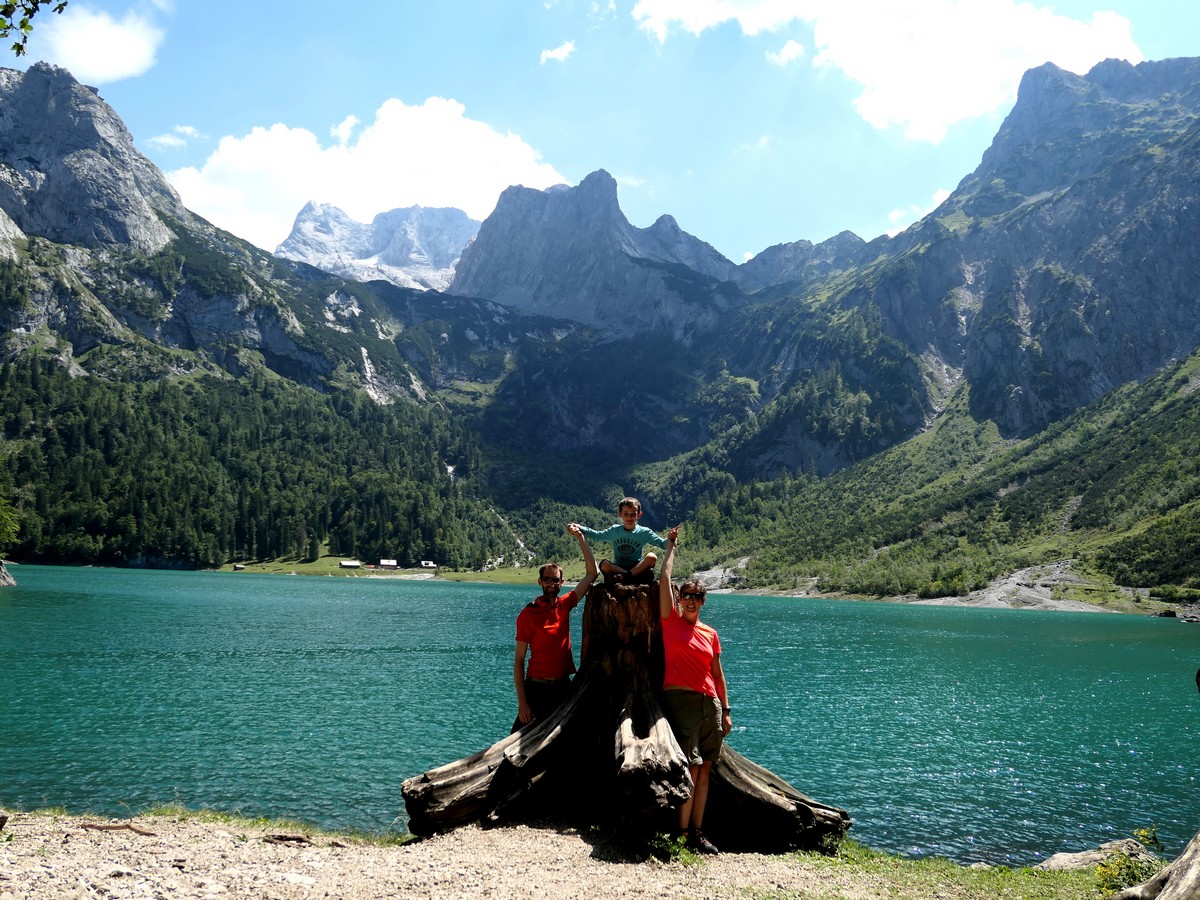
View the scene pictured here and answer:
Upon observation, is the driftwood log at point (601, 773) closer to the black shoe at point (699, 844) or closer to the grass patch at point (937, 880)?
the grass patch at point (937, 880)

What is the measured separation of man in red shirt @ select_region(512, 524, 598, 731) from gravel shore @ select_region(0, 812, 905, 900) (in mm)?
3083

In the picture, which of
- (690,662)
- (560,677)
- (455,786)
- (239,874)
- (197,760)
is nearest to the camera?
(239,874)

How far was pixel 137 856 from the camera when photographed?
608 inches

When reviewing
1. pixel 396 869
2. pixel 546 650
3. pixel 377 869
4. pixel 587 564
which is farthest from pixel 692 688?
pixel 377 869

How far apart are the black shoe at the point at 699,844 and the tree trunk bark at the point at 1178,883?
786 cm

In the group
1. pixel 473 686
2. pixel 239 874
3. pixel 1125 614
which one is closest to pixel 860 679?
pixel 473 686

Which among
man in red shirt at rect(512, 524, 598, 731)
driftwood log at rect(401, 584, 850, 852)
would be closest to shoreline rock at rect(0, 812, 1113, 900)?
driftwood log at rect(401, 584, 850, 852)

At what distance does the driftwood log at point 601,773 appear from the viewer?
56.7 ft

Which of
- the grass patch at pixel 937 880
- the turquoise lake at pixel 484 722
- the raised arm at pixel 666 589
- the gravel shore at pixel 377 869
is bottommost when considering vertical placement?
the turquoise lake at pixel 484 722

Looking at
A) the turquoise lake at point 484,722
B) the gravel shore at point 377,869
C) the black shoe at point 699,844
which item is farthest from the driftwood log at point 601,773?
the turquoise lake at point 484,722

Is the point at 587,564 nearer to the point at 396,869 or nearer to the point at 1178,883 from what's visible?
the point at 396,869

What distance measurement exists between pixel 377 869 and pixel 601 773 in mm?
5794

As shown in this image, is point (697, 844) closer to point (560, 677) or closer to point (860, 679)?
point (560, 677)

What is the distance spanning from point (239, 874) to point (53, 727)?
101ft
